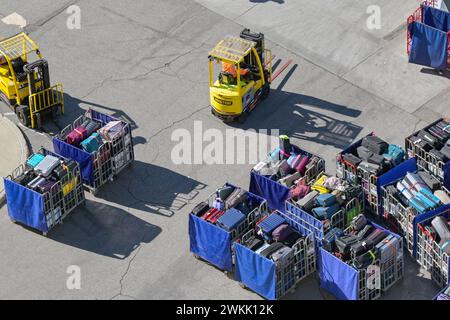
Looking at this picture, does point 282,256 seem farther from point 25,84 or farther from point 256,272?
point 25,84

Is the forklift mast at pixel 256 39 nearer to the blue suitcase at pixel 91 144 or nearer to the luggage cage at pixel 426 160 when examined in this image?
the blue suitcase at pixel 91 144

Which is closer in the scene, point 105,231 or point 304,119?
point 105,231

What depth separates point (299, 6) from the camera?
5009 centimetres

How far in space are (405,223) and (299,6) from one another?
54.2 feet

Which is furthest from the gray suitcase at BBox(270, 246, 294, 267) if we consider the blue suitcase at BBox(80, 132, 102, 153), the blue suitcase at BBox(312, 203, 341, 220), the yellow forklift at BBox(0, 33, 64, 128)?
the yellow forklift at BBox(0, 33, 64, 128)

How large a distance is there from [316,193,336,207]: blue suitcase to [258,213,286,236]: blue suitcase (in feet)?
4.79

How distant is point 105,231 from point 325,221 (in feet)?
26.1

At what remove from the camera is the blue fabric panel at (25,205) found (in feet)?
123

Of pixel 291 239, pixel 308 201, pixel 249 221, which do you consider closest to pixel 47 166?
pixel 249 221

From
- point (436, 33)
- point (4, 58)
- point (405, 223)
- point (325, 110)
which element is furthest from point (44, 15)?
point (405, 223)

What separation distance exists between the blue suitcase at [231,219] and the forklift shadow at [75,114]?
765cm

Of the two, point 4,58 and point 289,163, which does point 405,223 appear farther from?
point 4,58

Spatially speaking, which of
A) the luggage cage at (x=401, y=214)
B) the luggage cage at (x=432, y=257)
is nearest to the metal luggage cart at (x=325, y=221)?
the luggage cage at (x=401, y=214)

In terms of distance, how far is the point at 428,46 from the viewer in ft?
149
